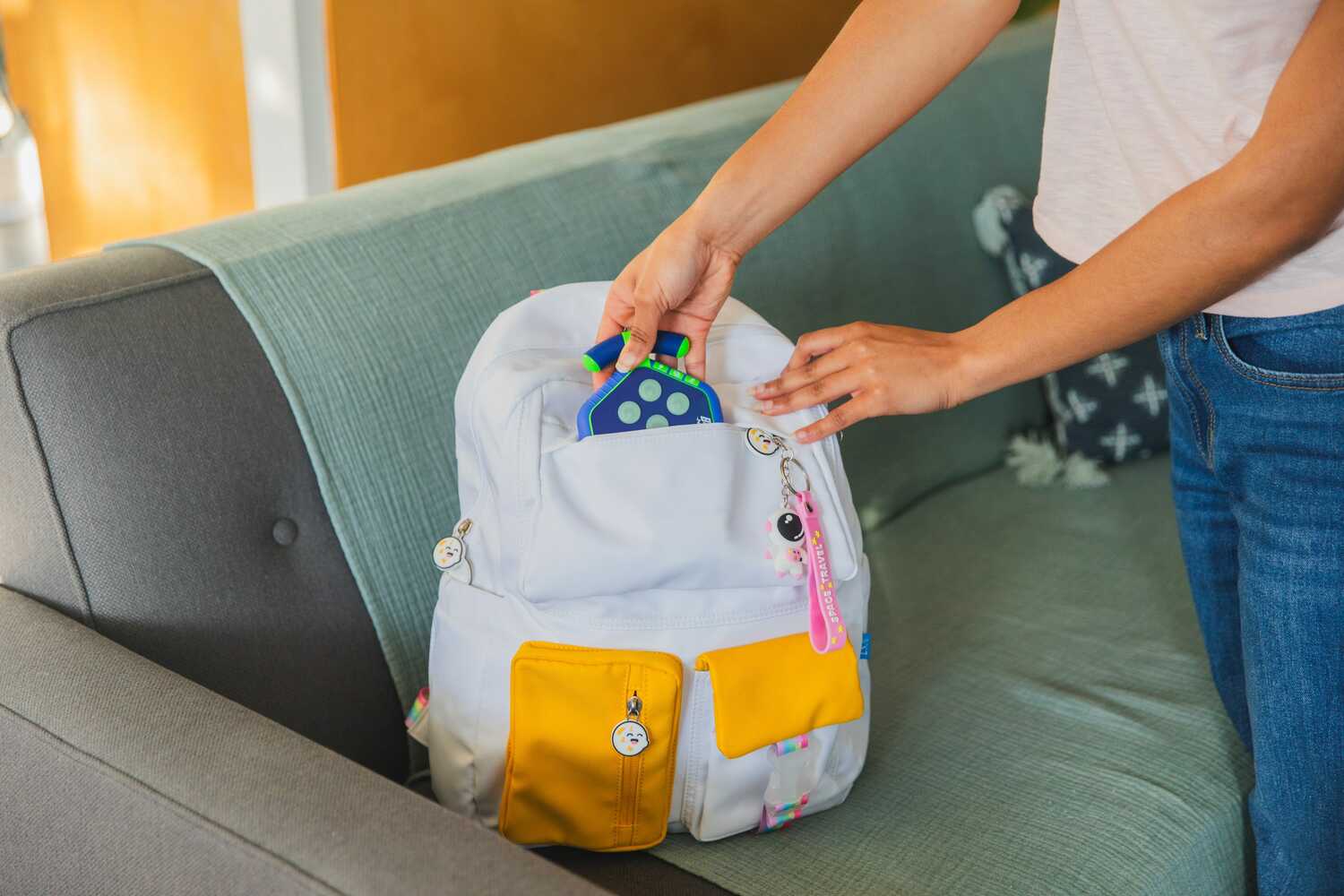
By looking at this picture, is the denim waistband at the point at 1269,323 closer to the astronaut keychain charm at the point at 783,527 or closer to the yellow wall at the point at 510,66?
the astronaut keychain charm at the point at 783,527

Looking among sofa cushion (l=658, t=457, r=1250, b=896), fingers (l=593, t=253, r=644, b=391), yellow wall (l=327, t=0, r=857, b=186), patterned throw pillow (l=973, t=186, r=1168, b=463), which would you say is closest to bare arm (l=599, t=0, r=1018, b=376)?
fingers (l=593, t=253, r=644, b=391)

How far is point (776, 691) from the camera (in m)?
0.96

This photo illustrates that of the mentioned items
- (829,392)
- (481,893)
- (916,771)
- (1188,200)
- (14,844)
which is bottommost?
(916,771)

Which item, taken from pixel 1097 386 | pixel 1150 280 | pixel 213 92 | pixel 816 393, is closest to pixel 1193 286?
pixel 1150 280

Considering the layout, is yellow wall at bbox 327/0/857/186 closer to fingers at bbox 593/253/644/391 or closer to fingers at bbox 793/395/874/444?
fingers at bbox 593/253/644/391

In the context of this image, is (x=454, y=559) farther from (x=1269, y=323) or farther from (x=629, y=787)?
(x=1269, y=323)

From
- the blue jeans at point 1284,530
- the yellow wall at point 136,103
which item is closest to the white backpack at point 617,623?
the blue jeans at point 1284,530

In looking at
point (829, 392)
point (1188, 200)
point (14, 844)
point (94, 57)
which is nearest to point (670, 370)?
point (829, 392)

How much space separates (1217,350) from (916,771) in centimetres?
45

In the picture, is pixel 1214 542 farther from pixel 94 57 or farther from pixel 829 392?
pixel 94 57

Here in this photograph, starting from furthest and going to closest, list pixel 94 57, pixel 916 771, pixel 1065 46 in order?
1. pixel 94 57
2. pixel 916 771
3. pixel 1065 46

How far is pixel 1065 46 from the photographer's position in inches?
39.9

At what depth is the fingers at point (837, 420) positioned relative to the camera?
0.93 m

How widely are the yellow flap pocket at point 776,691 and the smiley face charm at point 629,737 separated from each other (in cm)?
6
